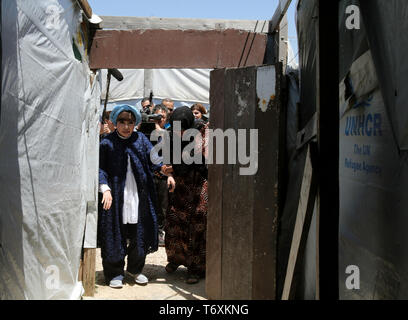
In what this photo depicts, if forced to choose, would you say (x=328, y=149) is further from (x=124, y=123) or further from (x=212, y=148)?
(x=124, y=123)

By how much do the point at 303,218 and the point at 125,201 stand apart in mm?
2575

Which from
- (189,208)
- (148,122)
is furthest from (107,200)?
(148,122)

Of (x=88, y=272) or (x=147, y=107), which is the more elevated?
(x=147, y=107)

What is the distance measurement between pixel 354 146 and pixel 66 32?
216 cm

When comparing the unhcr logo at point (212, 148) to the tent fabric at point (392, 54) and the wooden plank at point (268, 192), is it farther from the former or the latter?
the tent fabric at point (392, 54)

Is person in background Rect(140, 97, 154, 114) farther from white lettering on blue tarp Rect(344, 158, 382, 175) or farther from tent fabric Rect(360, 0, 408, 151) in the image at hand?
tent fabric Rect(360, 0, 408, 151)

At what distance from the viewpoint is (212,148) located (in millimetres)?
3902

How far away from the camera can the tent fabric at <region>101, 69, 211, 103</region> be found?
428 inches

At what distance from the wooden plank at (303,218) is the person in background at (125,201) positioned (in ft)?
7.71

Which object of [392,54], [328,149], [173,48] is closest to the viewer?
[392,54]

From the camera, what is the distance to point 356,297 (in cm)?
218

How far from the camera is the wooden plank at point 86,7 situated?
3.55 m

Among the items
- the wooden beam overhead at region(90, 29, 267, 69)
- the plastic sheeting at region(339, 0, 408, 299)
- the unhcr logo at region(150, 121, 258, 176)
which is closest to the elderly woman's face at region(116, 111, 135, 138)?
the unhcr logo at region(150, 121, 258, 176)
